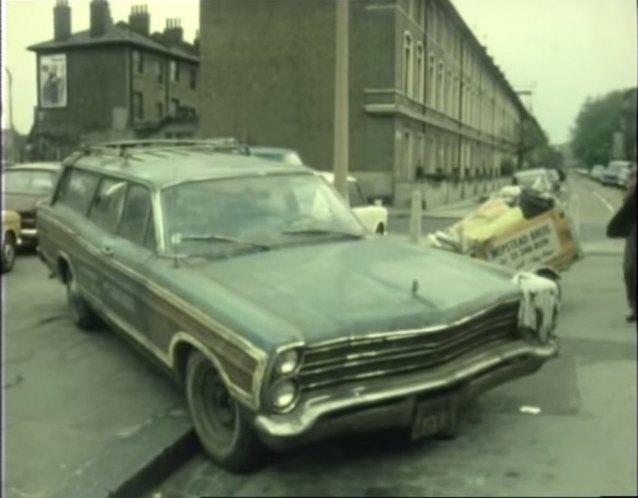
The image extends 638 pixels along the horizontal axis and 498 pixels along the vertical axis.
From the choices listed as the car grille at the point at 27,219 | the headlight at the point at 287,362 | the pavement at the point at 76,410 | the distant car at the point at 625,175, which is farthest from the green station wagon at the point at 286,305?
the car grille at the point at 27,219

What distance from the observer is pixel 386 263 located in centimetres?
143

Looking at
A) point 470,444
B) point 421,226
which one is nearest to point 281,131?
point 421,226

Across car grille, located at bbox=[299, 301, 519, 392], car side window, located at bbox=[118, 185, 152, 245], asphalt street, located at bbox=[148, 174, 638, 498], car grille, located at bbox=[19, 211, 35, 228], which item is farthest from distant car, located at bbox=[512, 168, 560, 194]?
car grille, located at bbox=[19, 211, 35, 228]

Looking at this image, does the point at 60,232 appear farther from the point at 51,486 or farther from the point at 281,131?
the point at 281,131

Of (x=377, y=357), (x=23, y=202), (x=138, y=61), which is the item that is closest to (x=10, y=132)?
(x=138, y=61)

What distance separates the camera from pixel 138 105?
74 centimetres

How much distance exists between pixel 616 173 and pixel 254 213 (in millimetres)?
1011

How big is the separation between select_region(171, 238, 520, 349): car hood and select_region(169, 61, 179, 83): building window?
44 centimetres

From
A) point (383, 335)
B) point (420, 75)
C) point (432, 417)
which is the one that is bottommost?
point (432, 417)

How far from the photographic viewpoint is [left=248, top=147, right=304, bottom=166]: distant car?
958 millimetres

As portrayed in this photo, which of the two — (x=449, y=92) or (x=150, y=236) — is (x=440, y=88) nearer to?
(x=449, y=92)

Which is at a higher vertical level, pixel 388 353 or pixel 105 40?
pixel 105 40

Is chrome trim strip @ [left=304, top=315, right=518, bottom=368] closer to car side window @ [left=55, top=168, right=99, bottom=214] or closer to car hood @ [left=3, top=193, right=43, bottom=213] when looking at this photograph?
car side window @ [left=55, top=168, right=99, bottom=214]

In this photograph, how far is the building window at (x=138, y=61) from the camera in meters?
0.71
